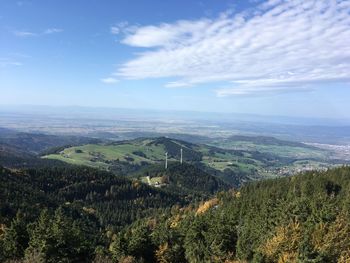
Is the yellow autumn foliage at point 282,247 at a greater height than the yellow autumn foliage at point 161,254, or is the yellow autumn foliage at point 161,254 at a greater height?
the yellow autumn foliage at point 282,247

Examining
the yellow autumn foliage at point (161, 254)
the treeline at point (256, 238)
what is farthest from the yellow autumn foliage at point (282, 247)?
the yellow autumn foliage at point (161, 254)

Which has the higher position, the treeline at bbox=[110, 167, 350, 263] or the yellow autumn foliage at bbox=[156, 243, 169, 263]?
the treeline at bbox=[110, 167, 350, 263]

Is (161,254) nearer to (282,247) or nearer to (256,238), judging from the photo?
(256,238)

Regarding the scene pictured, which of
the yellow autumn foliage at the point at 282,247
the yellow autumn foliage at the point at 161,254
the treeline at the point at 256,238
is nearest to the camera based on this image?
the yellow autumn foliage at the point at 282,247

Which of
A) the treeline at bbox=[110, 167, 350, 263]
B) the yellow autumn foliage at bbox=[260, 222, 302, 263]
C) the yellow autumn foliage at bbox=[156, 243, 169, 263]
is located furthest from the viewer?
the yellow autumn foliage at bbox=[156, 243, 169, 263]

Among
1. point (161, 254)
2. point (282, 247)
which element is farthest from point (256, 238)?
point (161, 254)

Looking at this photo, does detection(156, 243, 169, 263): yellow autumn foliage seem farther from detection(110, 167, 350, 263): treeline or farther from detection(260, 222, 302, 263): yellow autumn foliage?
detection(260, 222, 302, 263): yellow autumn foliage

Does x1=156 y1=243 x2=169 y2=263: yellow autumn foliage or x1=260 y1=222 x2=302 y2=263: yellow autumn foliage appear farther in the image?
x1=156 y1=243 x2=169 y2=263: yellow autumn foliage

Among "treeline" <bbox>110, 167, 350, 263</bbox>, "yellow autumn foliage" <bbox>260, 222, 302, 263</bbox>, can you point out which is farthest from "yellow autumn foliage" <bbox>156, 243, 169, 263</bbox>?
"yellow autumn foliage" <bbox>260, 222, 302, 263</bbox>

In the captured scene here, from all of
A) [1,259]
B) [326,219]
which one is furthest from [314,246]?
[1,259]

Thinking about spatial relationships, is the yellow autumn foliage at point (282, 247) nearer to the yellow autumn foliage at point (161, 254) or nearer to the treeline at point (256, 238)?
the treeline at point (256, 238)

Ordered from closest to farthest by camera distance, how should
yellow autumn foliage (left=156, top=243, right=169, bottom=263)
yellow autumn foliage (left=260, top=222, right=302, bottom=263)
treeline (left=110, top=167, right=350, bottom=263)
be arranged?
yellow autumn foliage (left=260, top=222, right=302, bottom=263), treeline (left=110, top=167, right=350, bottom=263), yellow autumn foliage (left=156, top=243, right=169, bottom=263)

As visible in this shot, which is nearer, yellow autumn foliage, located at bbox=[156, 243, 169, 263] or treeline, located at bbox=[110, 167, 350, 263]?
treeline, located at bbox=[110, 167, 350, 263]
